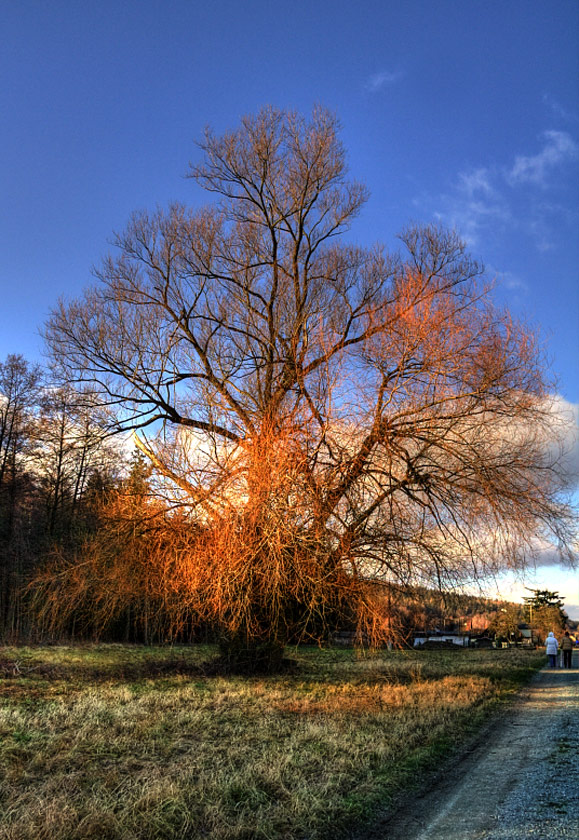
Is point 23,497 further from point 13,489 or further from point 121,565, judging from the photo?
point 121,565

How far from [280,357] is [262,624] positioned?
620cm

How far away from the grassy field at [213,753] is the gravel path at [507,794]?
36 cm

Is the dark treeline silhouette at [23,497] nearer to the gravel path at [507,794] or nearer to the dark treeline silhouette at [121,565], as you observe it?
the dark treeline silhouette at [121,565]

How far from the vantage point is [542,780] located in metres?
5.98

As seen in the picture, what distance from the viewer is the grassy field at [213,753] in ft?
15.0

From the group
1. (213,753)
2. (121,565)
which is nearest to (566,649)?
(121,565)

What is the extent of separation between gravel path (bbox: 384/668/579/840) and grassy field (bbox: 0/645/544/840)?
0.36 meters

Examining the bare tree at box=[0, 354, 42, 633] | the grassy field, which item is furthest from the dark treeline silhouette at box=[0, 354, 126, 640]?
the grassy field

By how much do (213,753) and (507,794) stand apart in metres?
2.97

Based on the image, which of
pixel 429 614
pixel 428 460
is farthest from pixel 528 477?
pixel 429 614

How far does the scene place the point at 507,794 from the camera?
18.1 ft

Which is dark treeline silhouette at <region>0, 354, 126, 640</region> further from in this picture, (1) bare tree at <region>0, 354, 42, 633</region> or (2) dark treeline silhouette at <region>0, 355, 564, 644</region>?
(2) dark treeline silhouette at <region>0, 355, 564, 644</region>

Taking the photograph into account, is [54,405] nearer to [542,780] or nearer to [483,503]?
[483,503]

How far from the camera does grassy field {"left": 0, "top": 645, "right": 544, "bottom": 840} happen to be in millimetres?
4574
